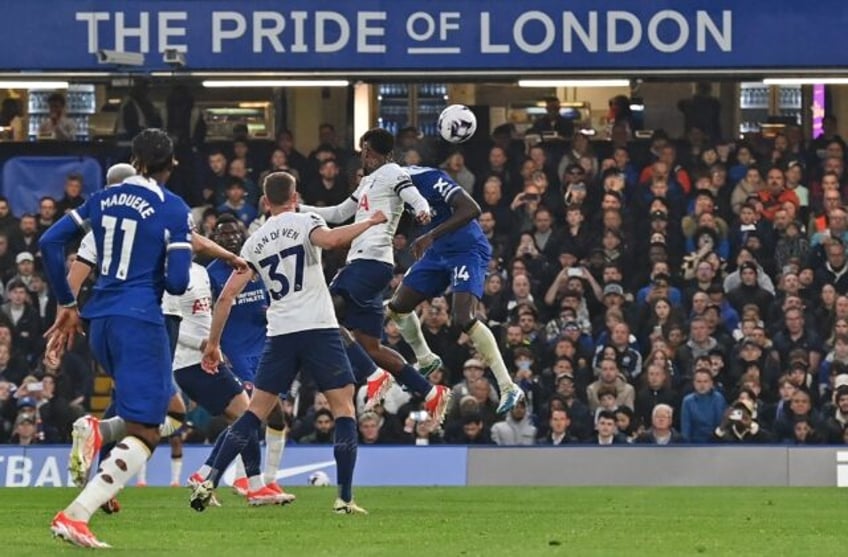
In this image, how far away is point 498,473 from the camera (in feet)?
75.5

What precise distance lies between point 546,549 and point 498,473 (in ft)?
33.3

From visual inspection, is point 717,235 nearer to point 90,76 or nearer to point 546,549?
point 90,76

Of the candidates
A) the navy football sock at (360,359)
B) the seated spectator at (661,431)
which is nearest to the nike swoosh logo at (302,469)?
the seated spectator at (661,431)

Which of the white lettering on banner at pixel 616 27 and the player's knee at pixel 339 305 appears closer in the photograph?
the player's knee at pixel 339 305

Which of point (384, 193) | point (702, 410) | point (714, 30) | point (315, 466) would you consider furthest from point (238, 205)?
point (384, 193)

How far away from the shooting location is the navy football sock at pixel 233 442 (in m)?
15.2

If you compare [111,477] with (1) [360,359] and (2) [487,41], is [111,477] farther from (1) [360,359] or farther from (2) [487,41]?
(2) [487,41]

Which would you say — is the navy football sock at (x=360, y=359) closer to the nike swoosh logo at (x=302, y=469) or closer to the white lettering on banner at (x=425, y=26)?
the nike swoosh logo at (x=302, y=469)

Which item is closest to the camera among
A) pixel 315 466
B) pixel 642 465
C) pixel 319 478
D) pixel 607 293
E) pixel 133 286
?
pixel 133 286

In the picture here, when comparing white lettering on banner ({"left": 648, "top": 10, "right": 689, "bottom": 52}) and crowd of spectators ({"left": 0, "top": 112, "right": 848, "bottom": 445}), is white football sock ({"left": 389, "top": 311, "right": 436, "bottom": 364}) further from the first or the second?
white lettering on banner ({"left": 648, "top": 10, "right": 689, "bottom": 52})

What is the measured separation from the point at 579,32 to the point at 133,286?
14723 millimetres

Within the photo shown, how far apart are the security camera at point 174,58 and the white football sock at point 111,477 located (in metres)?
14.0

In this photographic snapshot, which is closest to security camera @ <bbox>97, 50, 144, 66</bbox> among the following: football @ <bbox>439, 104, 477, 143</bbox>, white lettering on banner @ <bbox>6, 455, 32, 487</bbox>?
white lettering on banner @ <bbox>6, 455, 32, 487</bbox>

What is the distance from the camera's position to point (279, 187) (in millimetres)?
15102
